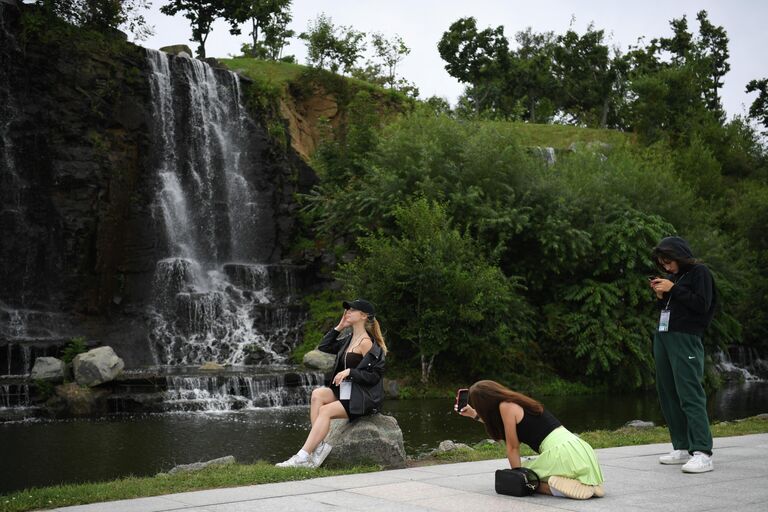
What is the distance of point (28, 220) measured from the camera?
29609 mm

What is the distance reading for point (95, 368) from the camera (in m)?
21.5

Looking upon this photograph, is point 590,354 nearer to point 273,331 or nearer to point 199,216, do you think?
point 273,331

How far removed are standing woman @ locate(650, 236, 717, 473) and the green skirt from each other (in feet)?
5.62

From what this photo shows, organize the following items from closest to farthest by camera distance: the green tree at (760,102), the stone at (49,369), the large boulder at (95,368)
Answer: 1. the large boulder at (95,368)
2. the stone at (49,369)
3. the green tree at (760,102)

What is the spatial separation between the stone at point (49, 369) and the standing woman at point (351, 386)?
14.6 metres

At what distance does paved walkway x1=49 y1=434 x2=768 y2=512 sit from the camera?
21.7ft

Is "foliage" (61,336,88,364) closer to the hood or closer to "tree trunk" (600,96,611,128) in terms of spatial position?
the hood

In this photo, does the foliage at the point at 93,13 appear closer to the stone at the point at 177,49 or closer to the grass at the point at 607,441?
the stone at the point at 177,49

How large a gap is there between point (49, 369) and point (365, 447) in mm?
15456

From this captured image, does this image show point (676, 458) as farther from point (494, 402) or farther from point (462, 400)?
point (462, 400)

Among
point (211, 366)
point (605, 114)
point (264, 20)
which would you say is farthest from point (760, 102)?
point (211, 366)

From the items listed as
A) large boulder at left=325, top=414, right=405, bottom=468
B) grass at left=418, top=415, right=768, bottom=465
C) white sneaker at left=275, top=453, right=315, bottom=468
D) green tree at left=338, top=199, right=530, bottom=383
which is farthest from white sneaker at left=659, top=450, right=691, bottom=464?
green tree at left=338, top=199, right=530, bottom=383

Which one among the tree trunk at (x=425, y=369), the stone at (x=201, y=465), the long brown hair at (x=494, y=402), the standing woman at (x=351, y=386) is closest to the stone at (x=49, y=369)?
the tree trunk at (x=425, y=369)

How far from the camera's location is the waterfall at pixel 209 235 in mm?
29422
